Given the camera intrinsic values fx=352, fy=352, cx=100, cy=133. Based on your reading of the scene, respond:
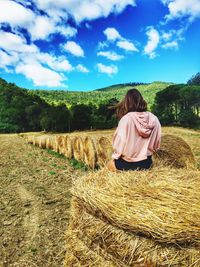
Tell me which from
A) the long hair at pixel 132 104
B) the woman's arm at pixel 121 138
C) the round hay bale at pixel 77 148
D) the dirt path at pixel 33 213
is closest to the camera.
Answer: the woman's arm at pixel 121 138

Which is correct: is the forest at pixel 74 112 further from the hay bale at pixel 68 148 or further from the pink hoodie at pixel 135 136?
the pink hoodie at pixel 135 136

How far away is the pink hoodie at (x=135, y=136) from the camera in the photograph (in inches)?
179

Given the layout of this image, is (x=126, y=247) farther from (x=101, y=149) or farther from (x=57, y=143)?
(x=57, y=143)

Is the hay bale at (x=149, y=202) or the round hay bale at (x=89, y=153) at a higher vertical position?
the hay bale at (x=149, y=202)

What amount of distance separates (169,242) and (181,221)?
0.20m

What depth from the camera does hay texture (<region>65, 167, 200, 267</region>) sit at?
113 inches

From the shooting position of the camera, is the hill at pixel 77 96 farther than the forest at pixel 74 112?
Yes

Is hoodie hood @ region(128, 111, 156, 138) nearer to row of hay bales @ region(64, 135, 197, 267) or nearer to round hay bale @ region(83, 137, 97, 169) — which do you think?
row of hay bales @ region(64, 135, 197, 267)

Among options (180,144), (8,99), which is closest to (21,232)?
(180,144)

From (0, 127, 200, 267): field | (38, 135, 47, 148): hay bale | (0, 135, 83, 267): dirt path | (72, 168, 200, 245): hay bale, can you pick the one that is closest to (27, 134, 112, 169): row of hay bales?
(0, 127, 200, 267): field

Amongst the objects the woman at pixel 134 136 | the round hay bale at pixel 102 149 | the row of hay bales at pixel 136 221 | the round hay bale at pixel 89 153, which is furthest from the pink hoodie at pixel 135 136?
the round hay bale at pixel 89 153

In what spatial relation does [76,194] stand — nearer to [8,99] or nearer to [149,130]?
[149,130]

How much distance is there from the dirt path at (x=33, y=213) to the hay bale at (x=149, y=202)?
1198 mm

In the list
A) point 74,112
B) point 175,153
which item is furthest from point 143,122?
point 74,112
